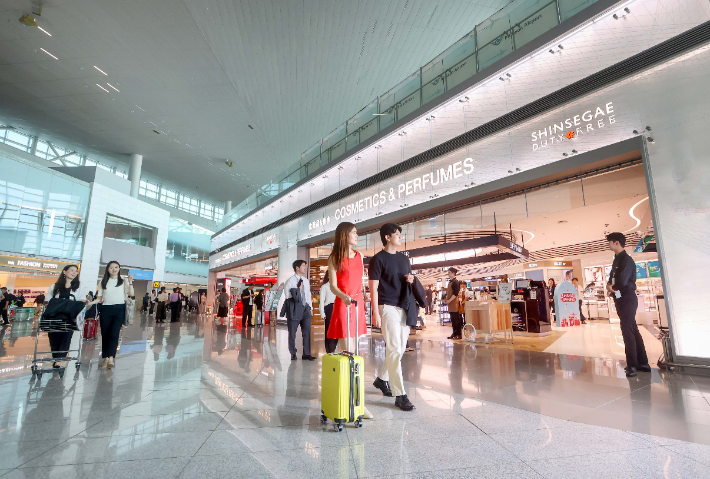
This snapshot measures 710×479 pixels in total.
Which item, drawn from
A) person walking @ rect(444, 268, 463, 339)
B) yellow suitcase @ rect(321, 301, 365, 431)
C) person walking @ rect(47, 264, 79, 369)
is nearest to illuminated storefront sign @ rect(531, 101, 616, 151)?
person walking @ rect(444, 268, 463, 339)

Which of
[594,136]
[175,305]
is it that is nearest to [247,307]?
[175,305]

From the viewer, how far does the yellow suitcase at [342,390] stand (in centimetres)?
223

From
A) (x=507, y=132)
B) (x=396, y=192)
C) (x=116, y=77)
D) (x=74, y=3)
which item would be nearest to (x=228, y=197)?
(x=116, y=77)

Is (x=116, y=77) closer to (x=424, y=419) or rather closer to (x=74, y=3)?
(x=74, y=3)

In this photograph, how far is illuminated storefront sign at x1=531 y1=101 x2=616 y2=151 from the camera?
5363mm

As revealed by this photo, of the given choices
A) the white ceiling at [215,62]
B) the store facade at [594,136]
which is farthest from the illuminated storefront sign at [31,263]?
the store facade at [594,136]

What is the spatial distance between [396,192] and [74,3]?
452 inches

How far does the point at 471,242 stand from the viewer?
8.97m

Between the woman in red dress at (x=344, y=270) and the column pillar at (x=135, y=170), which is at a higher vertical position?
the column pillar at (x=135, y=170)

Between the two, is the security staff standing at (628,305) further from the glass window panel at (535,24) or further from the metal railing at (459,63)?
the metal railing at (459,63)

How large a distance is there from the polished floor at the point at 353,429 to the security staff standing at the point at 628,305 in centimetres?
32

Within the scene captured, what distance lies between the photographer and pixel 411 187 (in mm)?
8758

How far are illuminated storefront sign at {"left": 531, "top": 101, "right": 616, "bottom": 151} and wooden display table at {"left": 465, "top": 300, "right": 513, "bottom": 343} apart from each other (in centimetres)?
365

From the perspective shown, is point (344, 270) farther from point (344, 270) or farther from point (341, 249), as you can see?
point (341, 249)
